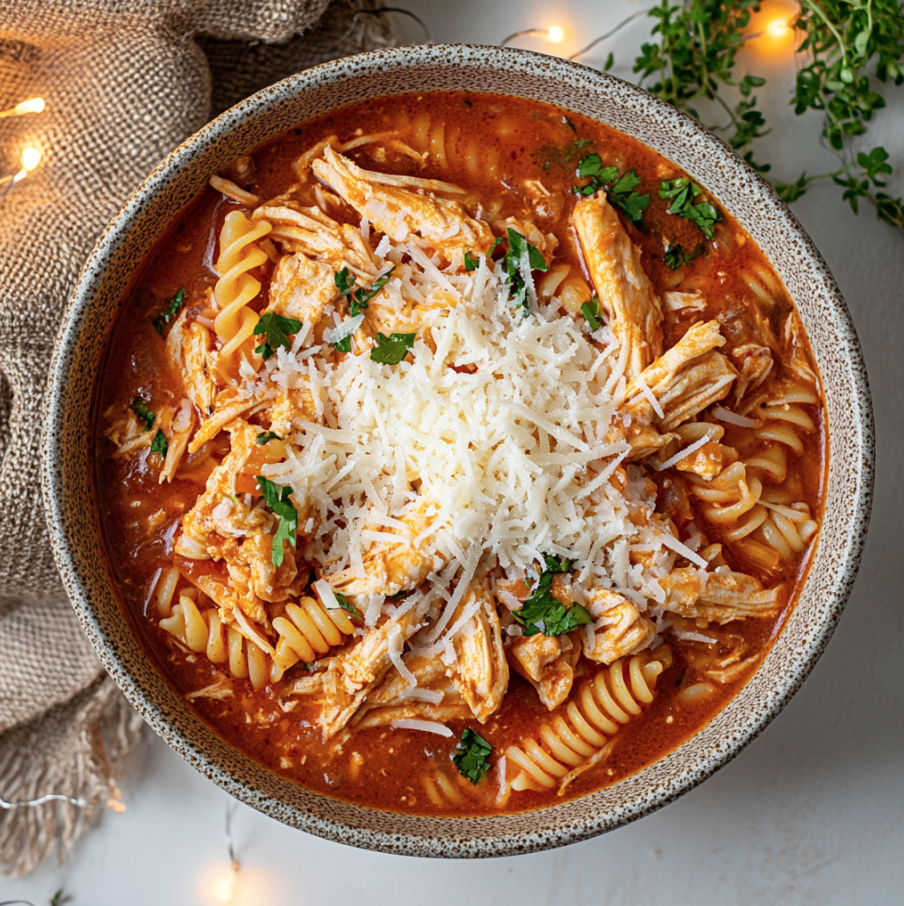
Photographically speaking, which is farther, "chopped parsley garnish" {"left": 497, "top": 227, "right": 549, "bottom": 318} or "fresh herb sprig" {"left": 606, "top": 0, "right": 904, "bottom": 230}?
"fresh herb sprig" {"left": 606, "top": 0, "right": 904, "bottom": 230}

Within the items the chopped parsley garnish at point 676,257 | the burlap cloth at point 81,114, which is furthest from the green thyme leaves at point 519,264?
the burlap cloth at point 81,114

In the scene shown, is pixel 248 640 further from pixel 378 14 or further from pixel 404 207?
pixel 378 14

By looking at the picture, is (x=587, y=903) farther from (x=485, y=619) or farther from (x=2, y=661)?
(x=2, y=661)

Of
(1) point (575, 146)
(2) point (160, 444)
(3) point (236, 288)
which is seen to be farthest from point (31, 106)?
(1) point (575, 146)

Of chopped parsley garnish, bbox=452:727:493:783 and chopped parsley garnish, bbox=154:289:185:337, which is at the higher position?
chopped parsley garnish, bbox=154:289:185:337

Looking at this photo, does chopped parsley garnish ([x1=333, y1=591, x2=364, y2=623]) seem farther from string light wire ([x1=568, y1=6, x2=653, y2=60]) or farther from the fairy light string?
string light wire ([x1=568, y1=6, x2=653, y2=60])

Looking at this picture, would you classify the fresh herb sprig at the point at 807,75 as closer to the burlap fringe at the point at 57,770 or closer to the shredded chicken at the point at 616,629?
the shredded chicken at the point at 616,629

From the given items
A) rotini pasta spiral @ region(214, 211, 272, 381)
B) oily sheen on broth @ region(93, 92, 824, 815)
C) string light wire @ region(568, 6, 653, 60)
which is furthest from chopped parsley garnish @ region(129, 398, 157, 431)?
Answer: string light wire @ region(568, 6, 653, 60)
